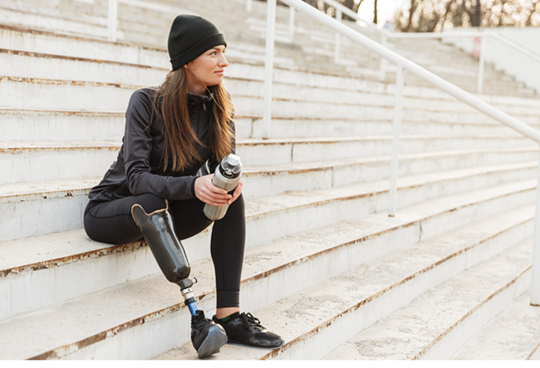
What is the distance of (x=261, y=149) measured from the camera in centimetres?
344

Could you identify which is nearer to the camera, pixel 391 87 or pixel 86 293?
pixel 86 293

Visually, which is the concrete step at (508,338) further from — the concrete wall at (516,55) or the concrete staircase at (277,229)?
the concrete wall at (516,55)

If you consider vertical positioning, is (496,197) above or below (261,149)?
below

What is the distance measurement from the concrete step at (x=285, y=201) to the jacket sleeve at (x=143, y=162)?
0.42 m

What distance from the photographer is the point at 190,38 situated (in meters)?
2.00

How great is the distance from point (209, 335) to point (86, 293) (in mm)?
518

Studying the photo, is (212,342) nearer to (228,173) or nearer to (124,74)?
(228,173)

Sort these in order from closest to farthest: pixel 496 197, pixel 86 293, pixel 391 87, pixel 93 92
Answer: pixel 86 293 → pixel 93 92 → pixel 496 197 → pixel 391 87

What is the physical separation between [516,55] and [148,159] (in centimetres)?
983

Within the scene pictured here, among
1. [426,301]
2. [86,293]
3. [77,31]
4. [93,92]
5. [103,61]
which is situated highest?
[77,31]

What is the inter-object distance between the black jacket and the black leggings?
0.06m
